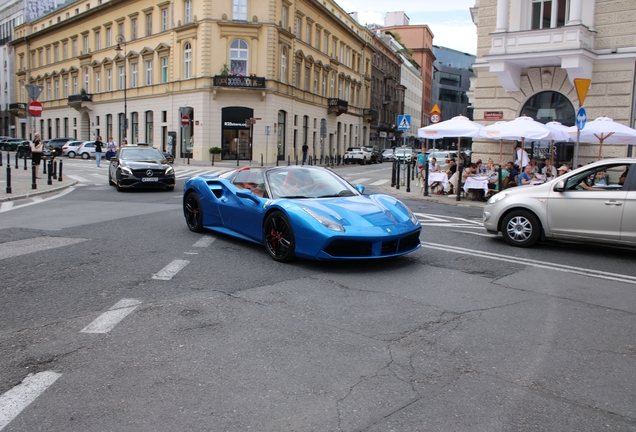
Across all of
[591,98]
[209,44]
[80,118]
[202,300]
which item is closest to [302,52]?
[209,44]

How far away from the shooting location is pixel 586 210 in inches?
349

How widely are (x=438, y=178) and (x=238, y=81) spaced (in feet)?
88.8

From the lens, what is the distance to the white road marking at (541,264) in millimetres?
7326

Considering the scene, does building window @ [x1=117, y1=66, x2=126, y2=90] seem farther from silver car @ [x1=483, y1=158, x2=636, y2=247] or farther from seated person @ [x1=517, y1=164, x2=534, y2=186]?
silver car @ [x1=483, y1=158, x2=636, y2=247]

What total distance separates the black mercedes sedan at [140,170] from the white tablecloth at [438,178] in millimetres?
8872

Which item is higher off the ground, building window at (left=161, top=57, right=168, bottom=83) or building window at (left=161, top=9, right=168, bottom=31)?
building window at (left=161, top=9, right=168, bottom=31)

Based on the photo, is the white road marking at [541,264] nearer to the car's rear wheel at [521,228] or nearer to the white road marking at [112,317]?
the car's rear wheel at [521,228]

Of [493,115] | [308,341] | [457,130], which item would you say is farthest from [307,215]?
[493,115]

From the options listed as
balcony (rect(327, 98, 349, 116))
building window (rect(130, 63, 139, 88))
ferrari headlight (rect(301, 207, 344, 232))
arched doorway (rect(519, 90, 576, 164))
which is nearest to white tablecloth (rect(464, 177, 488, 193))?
arched doorway (rect(519, 90, 576, 164))

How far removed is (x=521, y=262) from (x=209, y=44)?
39.4 m

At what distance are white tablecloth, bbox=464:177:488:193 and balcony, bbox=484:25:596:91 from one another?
5.66 metres

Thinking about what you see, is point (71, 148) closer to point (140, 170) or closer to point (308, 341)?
point (140, 170)

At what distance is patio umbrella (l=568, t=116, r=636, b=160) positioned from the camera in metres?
16.9

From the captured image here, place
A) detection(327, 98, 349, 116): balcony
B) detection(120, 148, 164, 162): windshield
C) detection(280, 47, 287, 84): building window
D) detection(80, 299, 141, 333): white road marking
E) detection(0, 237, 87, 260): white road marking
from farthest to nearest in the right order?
detection(327, 98, 349, 116): balcony → detection(280, 47, 287, 84): building window → detection(120, 148, 164, 162): windshield → detection(0, 237, 87, 260): white road marking → detection(80, 299, 141, 333): white road marking
